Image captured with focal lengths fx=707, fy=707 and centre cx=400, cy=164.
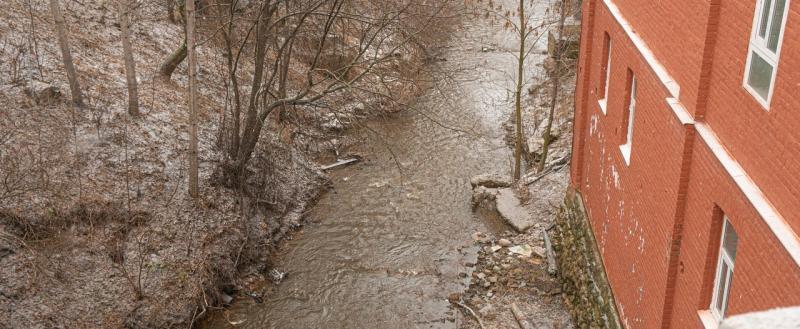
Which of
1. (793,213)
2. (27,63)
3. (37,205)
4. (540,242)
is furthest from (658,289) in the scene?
(27,63)

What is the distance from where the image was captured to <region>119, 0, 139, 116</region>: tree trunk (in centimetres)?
1448

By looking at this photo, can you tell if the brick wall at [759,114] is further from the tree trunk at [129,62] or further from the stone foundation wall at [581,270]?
the tree trunk at [129,62]

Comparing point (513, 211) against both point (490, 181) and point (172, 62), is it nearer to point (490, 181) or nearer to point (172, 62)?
point (490, 181)

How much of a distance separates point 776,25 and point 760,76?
509mm

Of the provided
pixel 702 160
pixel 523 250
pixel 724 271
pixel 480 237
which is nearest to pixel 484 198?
pixel 480 237

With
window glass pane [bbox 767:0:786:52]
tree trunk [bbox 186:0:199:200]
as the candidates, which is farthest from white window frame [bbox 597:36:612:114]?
tree trunk [bbox 186:0:199:200]

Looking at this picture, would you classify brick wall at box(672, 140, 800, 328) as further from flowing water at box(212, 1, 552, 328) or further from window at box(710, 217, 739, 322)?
flowing water at box(212, 1, 552, 328)

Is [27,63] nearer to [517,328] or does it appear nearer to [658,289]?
[517,328]

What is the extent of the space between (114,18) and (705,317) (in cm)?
1875

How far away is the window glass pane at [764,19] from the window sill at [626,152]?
4145 millimetres

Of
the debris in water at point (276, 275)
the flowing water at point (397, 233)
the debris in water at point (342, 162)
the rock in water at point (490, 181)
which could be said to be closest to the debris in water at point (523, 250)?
the flowing water at point (397, 233)

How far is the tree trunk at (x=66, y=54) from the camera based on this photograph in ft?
45.9

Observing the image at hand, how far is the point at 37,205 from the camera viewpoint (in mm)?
11922

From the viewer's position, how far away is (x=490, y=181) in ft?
58.3
